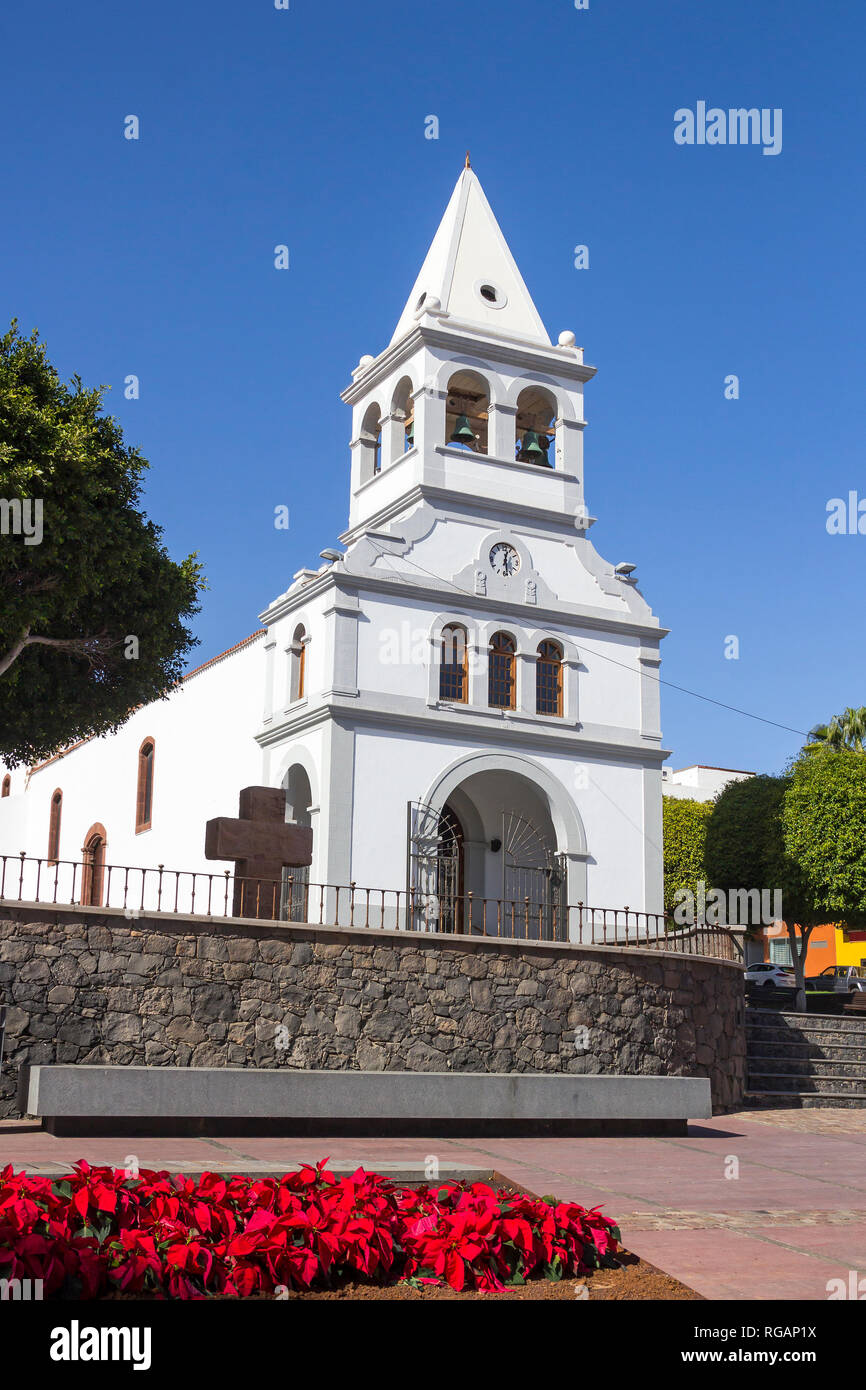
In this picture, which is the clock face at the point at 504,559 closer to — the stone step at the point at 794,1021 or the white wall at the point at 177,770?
the white wall at the point at 177,770

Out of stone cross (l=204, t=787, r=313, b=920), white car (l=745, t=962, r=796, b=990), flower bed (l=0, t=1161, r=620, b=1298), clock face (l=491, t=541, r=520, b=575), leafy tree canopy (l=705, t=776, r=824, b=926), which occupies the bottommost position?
white car (l=745, t=962, r=796, b=990)

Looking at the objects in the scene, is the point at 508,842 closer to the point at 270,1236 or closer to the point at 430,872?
the point at 430,872

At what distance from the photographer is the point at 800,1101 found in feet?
64.9

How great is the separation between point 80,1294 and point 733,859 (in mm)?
31300

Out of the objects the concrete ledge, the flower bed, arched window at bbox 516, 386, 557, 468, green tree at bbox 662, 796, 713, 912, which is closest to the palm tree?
green tree at bbox 662, 796, 713, 912

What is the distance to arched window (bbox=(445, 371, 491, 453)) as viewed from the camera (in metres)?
25.7

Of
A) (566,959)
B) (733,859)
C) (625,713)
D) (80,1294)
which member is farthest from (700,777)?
(80,1294)

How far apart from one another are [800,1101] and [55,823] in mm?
25019

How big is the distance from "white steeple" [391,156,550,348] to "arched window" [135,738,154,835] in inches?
486

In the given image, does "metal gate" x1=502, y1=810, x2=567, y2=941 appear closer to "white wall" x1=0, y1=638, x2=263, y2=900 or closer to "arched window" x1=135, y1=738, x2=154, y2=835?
"white wall" x1=0, y1=638, x2=263, y2=900

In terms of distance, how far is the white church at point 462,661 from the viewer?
Answer: 22.4 meters

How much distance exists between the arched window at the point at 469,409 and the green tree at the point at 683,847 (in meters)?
19.1

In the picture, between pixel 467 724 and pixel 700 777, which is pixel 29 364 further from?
pixel 700 777

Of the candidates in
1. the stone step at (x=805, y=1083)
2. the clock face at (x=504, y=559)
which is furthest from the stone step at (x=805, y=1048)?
the clock face at (x=504, y=559)
